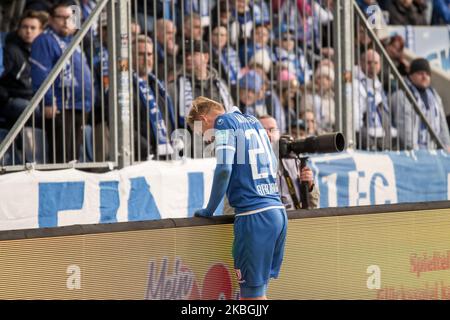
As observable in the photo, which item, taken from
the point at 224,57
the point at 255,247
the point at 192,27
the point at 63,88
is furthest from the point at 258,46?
the point at 255,247

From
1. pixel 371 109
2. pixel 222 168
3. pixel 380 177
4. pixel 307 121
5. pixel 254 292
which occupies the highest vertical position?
pixel 371 109

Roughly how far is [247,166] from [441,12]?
842cm

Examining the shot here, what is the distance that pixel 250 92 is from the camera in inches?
451

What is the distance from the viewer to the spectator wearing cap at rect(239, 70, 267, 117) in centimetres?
1145

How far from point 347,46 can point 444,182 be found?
71.1 inches

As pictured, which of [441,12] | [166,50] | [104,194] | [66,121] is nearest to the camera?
[104,194]

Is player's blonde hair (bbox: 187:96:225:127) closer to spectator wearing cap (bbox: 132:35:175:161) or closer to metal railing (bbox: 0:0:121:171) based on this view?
metal railing (bbox: 0:0:121:171)

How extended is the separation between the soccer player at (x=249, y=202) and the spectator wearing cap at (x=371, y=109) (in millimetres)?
4049

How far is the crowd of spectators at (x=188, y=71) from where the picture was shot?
34.4ft

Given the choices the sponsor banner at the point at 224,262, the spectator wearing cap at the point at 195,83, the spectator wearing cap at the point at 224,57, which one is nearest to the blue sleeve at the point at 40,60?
the spectator wearing cap at the point at 195,83

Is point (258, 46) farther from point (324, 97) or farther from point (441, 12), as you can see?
point (441, 12)

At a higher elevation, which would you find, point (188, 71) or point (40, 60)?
point (40, 60)
